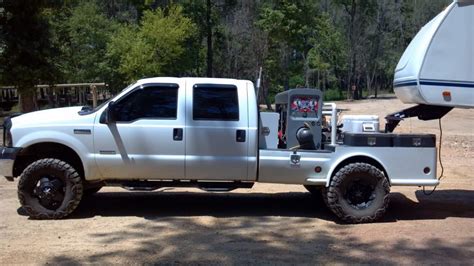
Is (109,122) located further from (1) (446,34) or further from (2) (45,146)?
(1) (446,34)

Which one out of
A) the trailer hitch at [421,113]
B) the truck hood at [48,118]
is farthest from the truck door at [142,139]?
the trailer hitch at [421,113]

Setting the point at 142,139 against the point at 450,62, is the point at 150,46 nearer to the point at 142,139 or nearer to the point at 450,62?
the point at 142,139

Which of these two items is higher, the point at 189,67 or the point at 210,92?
the point at 189,67

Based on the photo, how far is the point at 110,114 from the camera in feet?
25.2

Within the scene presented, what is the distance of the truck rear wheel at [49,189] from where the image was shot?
7.76 metres

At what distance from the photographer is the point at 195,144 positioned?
777cm

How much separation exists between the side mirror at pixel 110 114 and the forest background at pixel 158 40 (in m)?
12.8

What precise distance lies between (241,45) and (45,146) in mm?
43667

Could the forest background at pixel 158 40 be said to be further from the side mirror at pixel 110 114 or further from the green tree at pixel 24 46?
the side mirror at pixel 110 114

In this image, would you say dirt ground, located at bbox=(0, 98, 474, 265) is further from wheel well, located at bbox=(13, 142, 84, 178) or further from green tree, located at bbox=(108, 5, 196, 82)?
green tree, located at bbox=(108, 5, 196, 82)

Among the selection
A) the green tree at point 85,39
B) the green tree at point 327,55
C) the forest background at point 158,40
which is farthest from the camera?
the green tree at point 327,55

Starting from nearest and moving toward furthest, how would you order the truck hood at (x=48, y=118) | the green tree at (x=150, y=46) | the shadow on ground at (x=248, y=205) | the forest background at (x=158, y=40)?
the truck hood at (x=48, y=118), the shadow on ground at (x=248, y=205), the forest background at (x=158, y=40), the green tree at (x=150, y=46)

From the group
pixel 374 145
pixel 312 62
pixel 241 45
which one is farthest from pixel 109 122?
pixel 312 62

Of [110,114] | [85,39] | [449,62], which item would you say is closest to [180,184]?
[110,114]
